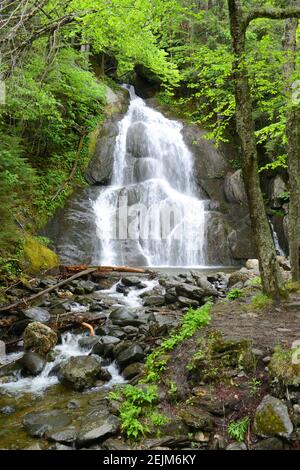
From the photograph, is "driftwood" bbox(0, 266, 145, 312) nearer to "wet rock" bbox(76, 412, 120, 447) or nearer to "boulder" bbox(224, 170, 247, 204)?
"wet rock" bbox(76, 412, 120, 447)

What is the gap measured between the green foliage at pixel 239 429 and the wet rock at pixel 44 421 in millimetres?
1926

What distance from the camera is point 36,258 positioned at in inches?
497

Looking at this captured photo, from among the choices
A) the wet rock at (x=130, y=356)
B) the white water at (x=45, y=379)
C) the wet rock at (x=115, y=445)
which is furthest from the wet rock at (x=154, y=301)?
the wet rock at (x=115, y=445)

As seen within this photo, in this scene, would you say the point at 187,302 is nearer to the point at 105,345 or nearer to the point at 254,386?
the point at 105,345

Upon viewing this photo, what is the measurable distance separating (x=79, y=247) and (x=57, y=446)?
39.0 feet

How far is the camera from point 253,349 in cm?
456

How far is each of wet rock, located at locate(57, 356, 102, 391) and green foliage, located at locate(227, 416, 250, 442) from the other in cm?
245

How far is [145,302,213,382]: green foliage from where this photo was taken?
5.05m

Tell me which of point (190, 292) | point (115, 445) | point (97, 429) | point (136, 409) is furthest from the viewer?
point (190, 292)

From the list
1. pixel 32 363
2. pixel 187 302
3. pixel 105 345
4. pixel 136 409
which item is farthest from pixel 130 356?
pixel 187 302

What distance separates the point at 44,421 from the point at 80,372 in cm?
115
